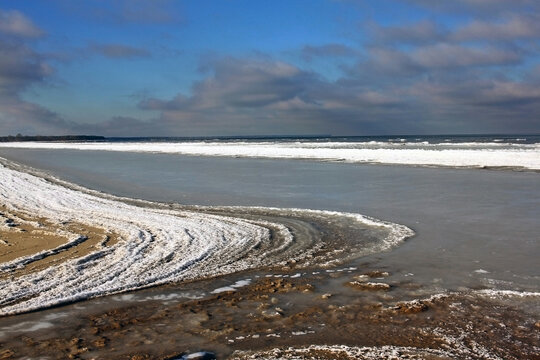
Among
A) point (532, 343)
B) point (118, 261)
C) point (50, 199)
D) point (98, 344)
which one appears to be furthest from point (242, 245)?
point (50, 199)

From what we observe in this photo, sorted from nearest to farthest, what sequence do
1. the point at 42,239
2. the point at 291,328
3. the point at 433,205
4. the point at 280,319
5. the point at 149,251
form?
the point at 291,328 < the point at 280,319 < the point at 149,251 < the point at 42,239 < the point at 433,205

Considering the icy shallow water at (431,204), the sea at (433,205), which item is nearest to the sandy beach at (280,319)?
the sea at (433,205)

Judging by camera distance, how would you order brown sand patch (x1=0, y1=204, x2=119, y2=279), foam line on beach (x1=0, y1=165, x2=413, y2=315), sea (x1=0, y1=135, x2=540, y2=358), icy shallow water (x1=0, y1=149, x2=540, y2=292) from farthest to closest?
brown sand patch (x1=0, y1=204, x2=119, y2=279)
icy shallow water (x1=0, y1=149, x2=540, y2=292)
sea (x1=0, y1=135, x2=540, y2=358)
foam line on beach (x1=0, y1=165, x2=413, y2=315)

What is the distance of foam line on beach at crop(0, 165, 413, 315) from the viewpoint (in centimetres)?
668

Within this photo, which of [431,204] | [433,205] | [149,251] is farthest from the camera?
[431,204]

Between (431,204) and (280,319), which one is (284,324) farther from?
(431,204)

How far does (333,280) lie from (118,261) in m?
3.41

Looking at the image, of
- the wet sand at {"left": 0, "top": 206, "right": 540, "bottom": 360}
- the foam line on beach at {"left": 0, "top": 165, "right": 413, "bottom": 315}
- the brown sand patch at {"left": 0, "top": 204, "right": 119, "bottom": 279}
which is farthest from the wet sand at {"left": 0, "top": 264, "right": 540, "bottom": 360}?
the brown sand patch at {"left": 0, "top": 204, "right": 119, "bottom": 279}

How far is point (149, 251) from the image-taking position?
882 centimetres

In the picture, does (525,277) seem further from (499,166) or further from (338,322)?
(499,166)

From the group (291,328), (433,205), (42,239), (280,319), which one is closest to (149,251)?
(42,239)

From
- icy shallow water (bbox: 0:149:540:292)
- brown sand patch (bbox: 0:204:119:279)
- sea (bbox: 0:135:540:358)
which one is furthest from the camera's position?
brown sand patch (bbox: 0:204:119:279)

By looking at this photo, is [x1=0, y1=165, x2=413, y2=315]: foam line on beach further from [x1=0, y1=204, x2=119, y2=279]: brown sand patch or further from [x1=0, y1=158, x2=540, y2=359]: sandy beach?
[x1=0, y1=204, x2=119, y2=279]: brown sand patch

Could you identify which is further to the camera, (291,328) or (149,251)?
(149,251)
